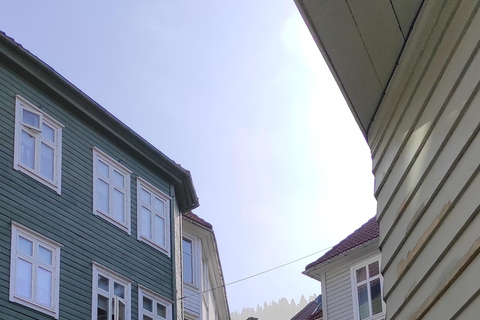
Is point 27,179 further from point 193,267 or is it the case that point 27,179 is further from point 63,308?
point 193,267

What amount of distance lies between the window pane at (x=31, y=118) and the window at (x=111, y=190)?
206 centimetres

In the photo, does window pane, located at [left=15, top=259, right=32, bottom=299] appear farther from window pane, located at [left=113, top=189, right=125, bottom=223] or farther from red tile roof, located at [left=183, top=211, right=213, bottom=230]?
red tile roof, located at [left=183, top=211, right=213, bottom=230]

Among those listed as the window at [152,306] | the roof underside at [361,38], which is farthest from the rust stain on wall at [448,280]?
the window at [152,306]

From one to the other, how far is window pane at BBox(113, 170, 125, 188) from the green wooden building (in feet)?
0.09

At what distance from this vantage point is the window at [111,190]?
17.4m

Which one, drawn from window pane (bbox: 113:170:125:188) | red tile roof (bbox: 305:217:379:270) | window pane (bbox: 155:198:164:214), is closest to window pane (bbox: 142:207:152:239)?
window pane (bbox: 155:198:164:214)

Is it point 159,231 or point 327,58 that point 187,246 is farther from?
point 327,58

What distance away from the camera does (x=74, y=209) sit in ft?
53.4

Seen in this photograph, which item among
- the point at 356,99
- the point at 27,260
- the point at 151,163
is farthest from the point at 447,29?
the point at 151,163

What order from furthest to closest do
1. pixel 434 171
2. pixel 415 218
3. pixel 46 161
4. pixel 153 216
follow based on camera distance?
pixel 153 216
pixel 46 161
pixel 415 218
pixel 434 171

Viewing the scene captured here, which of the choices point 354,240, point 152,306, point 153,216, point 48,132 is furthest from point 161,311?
point 354,240

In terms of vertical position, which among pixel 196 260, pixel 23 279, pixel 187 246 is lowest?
pixel 23 279

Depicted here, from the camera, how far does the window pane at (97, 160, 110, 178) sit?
17703 millimetres

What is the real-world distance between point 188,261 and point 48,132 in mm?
9586
